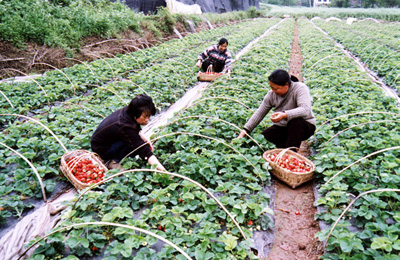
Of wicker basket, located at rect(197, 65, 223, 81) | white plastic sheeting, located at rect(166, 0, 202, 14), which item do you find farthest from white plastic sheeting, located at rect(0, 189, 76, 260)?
white plastic sheeting, located at rect(166, 0, 202, 14)

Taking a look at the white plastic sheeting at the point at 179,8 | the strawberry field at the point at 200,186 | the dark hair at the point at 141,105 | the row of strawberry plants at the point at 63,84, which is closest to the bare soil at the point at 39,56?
the row of strawberry plants at the point at 63,84

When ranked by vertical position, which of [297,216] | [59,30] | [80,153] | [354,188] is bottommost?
[297,216]

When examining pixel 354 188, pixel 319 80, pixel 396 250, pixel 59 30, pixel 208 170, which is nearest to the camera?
pixel 396 250

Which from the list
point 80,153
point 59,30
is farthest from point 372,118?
point 59,30

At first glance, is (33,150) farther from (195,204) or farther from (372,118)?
(372,118)

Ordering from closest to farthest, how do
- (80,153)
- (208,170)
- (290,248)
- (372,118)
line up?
(290,248) < (208,170) < (80,153) < (372,118)

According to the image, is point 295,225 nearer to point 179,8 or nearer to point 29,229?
point 29,229

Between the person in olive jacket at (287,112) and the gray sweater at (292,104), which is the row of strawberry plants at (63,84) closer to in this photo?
the gray sweater at (292,104)

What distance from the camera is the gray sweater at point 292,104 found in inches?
Result: 161

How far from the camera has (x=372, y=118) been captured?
5.05 metres

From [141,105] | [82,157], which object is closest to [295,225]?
[141,105]

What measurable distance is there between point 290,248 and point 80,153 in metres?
2.92

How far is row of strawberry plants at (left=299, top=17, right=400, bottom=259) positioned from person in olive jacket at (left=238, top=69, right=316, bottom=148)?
1.46ft

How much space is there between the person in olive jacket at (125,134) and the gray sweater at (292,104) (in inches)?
66.6
